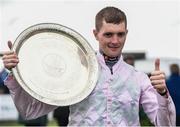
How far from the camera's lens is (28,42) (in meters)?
4.32

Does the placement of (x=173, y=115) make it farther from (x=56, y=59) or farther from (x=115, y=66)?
(x=56, y=59)

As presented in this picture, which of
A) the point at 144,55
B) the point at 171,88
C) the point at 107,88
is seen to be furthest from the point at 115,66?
the point at 144,55

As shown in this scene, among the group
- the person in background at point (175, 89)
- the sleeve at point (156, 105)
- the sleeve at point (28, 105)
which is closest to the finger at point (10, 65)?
the sleeve at point (28, 105)

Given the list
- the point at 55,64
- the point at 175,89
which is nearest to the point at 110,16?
the point at 55,64

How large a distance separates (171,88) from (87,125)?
5892 mm

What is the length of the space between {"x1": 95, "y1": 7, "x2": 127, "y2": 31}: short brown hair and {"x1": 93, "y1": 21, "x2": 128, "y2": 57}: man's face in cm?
2

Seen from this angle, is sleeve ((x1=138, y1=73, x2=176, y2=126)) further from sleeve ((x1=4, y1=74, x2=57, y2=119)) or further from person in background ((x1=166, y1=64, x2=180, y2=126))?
person in background ((x1=166, y1=64, x2=180, y2=126))

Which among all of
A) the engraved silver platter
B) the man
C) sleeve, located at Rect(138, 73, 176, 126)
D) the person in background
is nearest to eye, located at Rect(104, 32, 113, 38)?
the man

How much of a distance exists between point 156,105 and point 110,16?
608 millimetres

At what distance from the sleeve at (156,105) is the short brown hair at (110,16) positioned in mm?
389

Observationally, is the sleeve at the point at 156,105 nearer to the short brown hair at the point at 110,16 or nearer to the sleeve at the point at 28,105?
the short brown hair at the point at 110,16

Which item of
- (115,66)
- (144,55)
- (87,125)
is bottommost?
(87,125)

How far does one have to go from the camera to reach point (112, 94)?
4.20 metres

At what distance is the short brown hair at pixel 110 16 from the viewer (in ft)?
13.8
